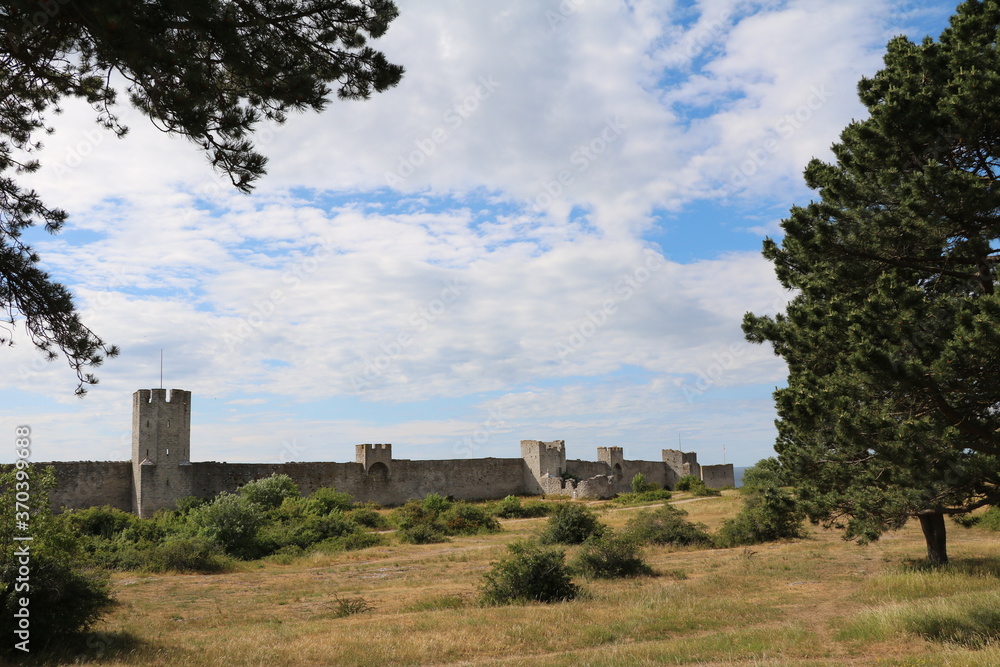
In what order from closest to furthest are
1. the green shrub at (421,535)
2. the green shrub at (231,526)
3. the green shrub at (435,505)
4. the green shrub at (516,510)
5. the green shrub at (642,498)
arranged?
the green shrub at (231,526) → the green shrub at (421,535) → the green shrub at (435,505) → the green shrub at (516,510) → the green shrub at (642,498)

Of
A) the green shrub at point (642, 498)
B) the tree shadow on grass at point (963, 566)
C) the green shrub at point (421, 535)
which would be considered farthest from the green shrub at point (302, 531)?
the tree shadow on grass at point (963, 566)

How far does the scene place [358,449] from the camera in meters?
32.1

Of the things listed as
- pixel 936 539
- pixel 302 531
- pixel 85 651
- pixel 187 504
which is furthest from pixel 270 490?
pixel 936 539

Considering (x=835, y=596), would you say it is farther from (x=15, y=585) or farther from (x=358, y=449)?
(x=358, y=449)

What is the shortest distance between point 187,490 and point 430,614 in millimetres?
18491

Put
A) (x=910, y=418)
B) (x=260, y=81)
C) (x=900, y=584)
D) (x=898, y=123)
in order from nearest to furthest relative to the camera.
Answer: (x=260, y=81) < (x=910, y=418) < (x=898, y=123) < (x=900, y=584)

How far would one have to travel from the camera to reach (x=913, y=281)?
8.87 meters

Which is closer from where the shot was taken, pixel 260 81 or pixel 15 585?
pixel 260 81

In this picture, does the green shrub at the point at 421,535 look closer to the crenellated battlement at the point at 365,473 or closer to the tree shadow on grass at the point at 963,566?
the crenellated battlement at the point at 365,473

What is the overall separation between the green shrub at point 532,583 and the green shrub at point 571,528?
694 cm

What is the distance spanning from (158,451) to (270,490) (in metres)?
4.20

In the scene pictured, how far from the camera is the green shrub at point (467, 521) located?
24.9 metres

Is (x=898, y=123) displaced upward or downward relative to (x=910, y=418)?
upward

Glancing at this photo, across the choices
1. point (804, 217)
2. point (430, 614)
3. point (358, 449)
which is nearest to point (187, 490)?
point (358, 449)
